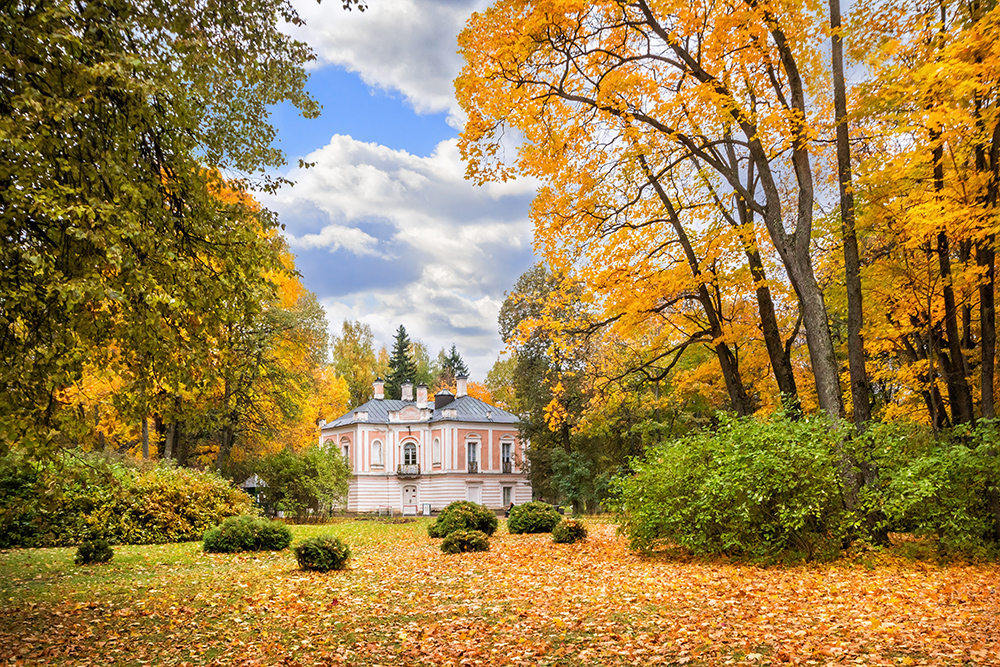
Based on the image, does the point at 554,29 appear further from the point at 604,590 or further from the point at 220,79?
the point at 604,590

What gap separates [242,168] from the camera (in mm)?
7504

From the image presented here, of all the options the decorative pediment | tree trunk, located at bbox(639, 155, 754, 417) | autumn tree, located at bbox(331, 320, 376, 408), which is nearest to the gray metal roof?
the decorative pediment

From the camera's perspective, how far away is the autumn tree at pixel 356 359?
52.9 m

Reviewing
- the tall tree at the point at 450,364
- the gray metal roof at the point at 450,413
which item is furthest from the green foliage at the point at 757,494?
the tall tree at the point at 450,364

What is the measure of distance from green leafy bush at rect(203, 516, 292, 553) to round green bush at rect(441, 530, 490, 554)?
326cm

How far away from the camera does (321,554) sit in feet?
31.2

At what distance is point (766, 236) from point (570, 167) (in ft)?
13.7

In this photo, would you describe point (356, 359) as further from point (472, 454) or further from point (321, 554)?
point (321, 554)

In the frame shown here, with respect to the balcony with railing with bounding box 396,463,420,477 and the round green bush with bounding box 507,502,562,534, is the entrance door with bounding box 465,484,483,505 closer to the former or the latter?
the balcony with railing with bounding box 396,463,420,477

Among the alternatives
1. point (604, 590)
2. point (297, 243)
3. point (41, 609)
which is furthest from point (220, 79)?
point (297, 243)

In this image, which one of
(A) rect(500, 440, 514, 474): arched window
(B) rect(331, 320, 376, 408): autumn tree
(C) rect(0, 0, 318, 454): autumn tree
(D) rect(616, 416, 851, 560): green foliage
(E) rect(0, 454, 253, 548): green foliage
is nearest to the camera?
(C) rect(0, 0, 318, 454): autumn tree

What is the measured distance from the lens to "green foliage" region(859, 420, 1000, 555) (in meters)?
8.40

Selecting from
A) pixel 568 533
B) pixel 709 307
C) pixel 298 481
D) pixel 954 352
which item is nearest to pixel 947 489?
pixel 954 352

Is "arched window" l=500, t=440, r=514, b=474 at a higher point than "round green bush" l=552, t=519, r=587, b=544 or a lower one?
higher
